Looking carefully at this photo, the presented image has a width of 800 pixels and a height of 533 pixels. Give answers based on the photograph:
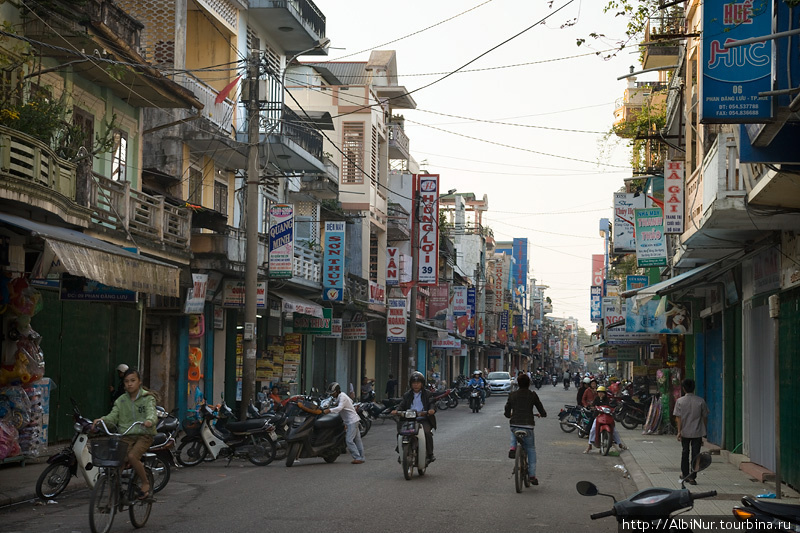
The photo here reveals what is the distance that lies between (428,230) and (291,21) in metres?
17.3

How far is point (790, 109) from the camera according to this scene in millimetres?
9484

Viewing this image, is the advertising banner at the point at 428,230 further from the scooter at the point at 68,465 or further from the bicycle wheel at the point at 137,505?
the bicycle wheel at the point at 137,505

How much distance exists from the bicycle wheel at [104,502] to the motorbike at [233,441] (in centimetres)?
742

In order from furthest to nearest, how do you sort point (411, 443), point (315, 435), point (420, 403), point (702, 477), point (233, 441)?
point (315, 435) → point (233, 441) → point (702, 477) → point (420, 403) → point (411, 443)

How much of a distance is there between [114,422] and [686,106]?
16051mm

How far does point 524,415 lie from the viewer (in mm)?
A: 15070

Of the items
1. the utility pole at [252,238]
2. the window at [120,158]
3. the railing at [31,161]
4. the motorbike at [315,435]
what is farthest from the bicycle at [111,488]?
the window at [120,158]

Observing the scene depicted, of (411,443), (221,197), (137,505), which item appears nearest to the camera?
(137,505)

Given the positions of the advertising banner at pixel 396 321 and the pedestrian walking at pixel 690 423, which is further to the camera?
the advertising banner at pixel 396 321

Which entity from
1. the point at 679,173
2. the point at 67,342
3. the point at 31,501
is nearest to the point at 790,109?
the point at 31,501

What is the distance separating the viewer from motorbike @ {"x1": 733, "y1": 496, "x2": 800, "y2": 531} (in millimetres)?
5543

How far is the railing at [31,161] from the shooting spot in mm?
14242

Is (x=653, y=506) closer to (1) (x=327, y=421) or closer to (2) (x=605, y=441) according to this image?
(1) (x=327, y=421)

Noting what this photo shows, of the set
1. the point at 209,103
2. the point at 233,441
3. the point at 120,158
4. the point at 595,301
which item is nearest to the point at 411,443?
the point at 233,441
